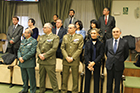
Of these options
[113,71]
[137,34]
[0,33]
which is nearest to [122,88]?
[113,71]

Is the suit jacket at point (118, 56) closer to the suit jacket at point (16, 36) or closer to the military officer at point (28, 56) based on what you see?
the military officer at point (28, 56)

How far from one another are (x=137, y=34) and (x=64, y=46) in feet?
13.5

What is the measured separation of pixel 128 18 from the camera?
5941mm

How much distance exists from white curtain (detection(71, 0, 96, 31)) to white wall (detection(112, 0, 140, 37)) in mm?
970

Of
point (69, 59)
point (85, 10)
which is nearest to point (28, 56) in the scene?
point (69, 59)

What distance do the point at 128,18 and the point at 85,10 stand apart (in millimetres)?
1836

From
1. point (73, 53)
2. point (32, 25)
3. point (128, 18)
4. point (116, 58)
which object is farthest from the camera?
point (128, 18)

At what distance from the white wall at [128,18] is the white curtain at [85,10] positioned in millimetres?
970

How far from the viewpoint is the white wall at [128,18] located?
Result: 5870mm

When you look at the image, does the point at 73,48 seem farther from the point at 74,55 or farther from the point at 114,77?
the point at 114,77

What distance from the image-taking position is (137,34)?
588cm

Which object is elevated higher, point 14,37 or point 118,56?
point 14,37

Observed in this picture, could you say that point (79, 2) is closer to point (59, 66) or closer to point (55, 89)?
point (59, 66)

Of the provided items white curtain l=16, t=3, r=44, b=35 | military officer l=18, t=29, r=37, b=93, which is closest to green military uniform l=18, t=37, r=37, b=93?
military officer l=18, t=29, r=37, b=93
